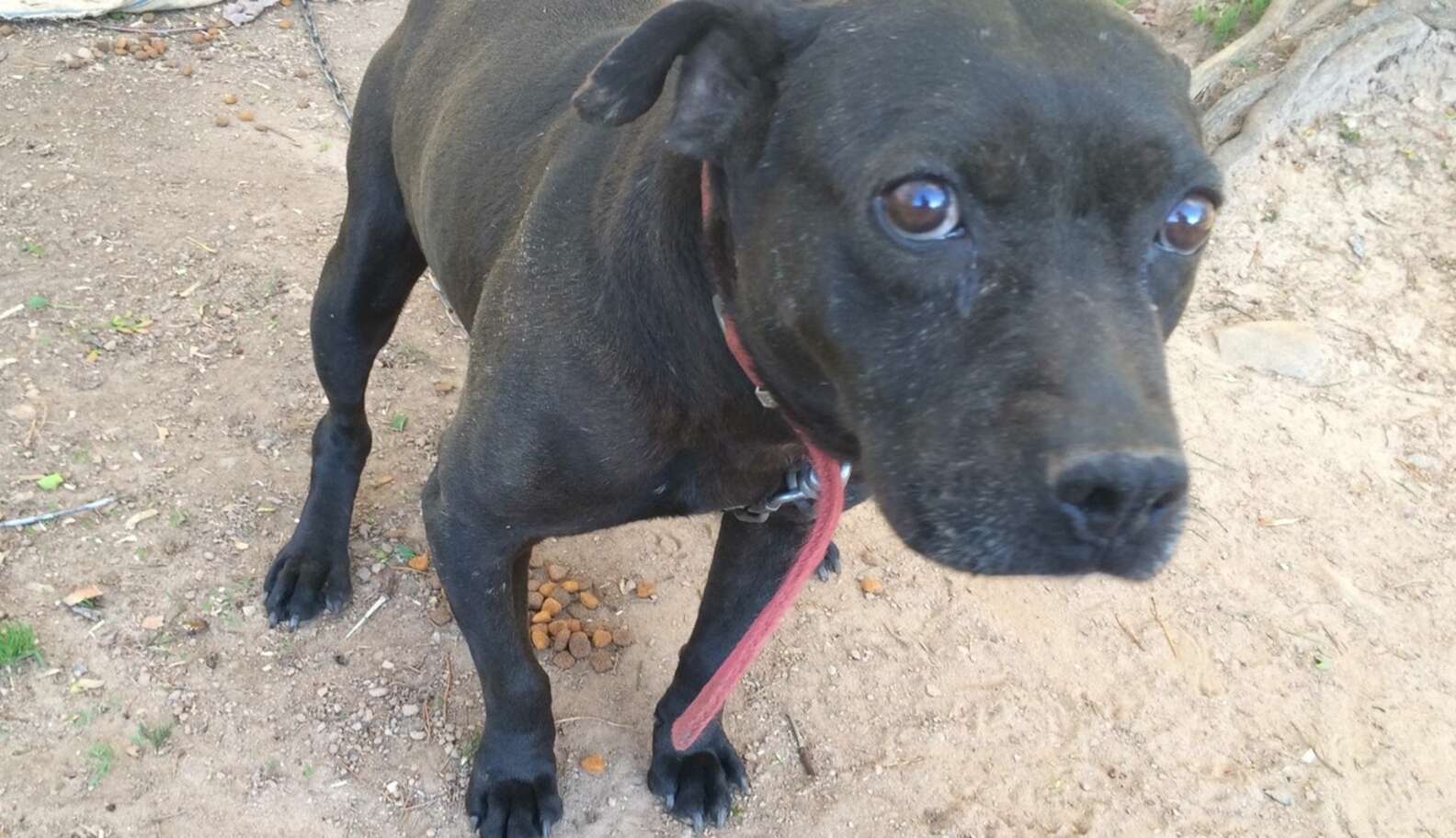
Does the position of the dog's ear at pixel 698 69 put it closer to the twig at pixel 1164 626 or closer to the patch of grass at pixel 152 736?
the patch of grass at pixel 152 736

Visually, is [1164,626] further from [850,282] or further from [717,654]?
[850,282]

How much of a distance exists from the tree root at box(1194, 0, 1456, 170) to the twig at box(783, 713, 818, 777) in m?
3.57

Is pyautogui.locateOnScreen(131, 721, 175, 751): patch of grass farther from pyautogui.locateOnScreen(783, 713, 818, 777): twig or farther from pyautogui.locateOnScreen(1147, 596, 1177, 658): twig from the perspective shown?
pyautogui.locateOnScreen(1147, 596, 1177, 658): twig

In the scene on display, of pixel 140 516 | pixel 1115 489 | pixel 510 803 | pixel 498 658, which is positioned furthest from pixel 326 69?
pixel 1115 489

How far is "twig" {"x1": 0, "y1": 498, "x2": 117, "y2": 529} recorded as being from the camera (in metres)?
3.58

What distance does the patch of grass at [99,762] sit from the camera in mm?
3008

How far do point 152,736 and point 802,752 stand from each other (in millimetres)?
1763

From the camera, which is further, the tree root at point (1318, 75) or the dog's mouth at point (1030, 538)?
the tree root at point (1318, 75)

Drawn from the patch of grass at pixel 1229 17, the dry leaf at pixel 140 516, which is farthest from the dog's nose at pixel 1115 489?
the patch of grass at pixel 1229 17

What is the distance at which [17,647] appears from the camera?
126 inches

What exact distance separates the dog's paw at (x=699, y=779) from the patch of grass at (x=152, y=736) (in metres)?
1.29

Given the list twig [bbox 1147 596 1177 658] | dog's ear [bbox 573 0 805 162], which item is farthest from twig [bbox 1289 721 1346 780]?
dog's ear [bbox 573 0 805 162]

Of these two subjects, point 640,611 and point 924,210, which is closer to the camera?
point 924,210

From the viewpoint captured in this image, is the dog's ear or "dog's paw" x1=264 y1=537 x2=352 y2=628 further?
"dog's paw" x1=264 y1=537 x2=352 y2=628
